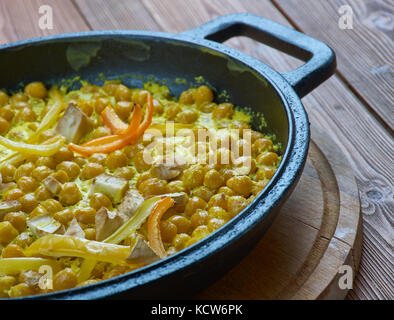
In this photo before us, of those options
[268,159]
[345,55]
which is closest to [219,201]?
[268,159]

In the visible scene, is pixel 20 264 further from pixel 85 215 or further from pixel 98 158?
pixel 98 158

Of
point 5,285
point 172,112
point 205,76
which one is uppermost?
point 205,76

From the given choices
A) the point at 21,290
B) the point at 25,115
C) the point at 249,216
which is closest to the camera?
the point at 249,216

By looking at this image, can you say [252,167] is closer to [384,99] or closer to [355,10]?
[384,99]

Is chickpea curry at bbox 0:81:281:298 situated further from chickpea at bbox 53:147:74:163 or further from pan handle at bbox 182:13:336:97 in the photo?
pan handle at bbox 182:13:336:97

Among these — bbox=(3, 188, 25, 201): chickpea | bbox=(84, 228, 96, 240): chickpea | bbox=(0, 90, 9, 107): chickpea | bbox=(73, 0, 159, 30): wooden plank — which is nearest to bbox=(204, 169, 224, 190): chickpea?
bbox=(84, 228, 96, 240): chickpea

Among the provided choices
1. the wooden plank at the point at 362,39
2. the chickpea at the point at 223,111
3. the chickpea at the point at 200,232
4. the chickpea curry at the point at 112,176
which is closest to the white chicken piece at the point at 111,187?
the chickpea curry at the point at 112,176
